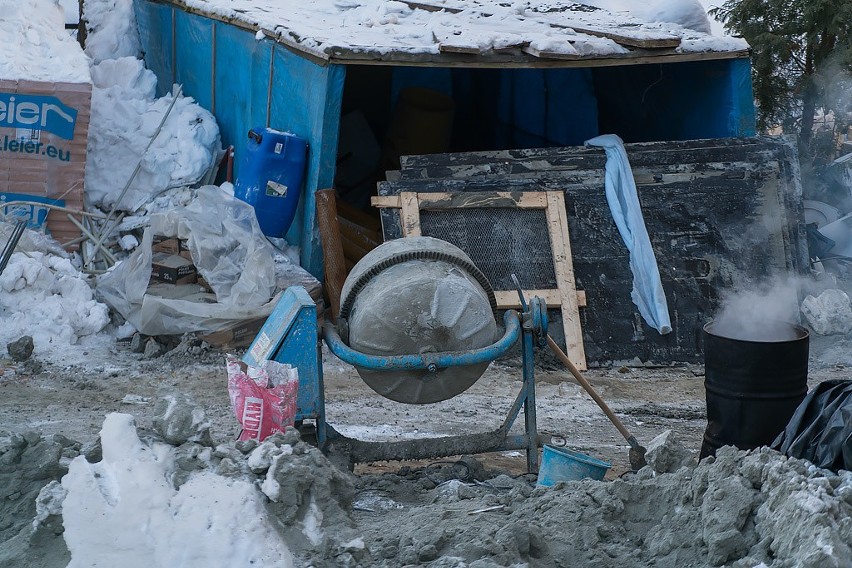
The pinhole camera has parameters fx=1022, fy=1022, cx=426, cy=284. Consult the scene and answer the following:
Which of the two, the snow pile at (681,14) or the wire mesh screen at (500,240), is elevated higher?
the snow pile at (681,14)

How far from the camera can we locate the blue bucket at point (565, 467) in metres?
4.77

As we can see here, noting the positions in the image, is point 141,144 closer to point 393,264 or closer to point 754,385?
point 393,264

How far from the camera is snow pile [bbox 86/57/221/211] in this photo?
9648 mm

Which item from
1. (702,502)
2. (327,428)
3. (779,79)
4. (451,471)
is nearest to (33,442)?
(327,428)

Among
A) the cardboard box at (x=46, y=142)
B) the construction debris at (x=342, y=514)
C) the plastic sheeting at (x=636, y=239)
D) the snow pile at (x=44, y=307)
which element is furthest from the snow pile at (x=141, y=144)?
the construction debris at (x=342, y=514)

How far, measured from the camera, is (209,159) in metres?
10.1

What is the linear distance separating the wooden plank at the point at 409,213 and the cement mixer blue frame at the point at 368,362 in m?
2.69

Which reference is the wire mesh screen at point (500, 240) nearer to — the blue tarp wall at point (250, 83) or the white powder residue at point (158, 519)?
the blue tarp wall at point (250, 83)

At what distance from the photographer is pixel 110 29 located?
12.6 m

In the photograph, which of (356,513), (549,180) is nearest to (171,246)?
(549,180)

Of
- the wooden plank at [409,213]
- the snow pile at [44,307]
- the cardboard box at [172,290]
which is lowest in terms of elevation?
the snow pile at [44,307]

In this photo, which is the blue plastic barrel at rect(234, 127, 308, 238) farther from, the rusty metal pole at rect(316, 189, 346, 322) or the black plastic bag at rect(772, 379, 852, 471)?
the black plastic bag at rect(772, 379, 852, 471)

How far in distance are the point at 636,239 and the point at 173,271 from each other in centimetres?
357

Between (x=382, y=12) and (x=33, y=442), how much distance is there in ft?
20.7
